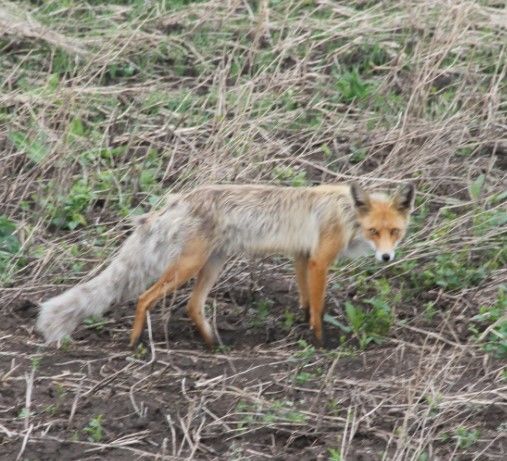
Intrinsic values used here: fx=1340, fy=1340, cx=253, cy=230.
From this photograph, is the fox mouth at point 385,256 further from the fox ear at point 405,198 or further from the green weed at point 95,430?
the green weed at point 95,430

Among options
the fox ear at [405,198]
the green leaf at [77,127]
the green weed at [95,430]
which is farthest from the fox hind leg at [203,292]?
the green leaf at [77,127]

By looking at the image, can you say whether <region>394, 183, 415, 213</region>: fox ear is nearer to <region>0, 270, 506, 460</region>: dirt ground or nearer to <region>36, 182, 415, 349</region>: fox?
<region>36, 182, 415, 349</region>: fox

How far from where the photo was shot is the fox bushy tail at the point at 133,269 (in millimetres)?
8305

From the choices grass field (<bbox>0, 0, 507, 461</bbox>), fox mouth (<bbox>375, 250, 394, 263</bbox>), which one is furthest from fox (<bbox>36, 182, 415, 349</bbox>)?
grass field (<bbox>0, 0, 507, 461</bbox>)

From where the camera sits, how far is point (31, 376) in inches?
299

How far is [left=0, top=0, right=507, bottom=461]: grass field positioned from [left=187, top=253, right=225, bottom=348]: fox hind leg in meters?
0.12

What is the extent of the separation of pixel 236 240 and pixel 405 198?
1.13 m

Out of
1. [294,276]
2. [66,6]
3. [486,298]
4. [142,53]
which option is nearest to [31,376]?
[294,276]

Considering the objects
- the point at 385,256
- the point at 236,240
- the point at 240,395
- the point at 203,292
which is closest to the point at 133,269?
the point at 203,292

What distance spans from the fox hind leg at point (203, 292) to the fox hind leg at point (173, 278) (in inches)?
9.3

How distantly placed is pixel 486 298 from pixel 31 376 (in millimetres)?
3091

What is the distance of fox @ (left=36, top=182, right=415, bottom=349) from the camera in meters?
8.43

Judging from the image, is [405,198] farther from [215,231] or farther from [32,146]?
[32,146]

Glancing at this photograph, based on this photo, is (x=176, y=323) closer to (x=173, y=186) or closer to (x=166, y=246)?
(x=166, y=246)
